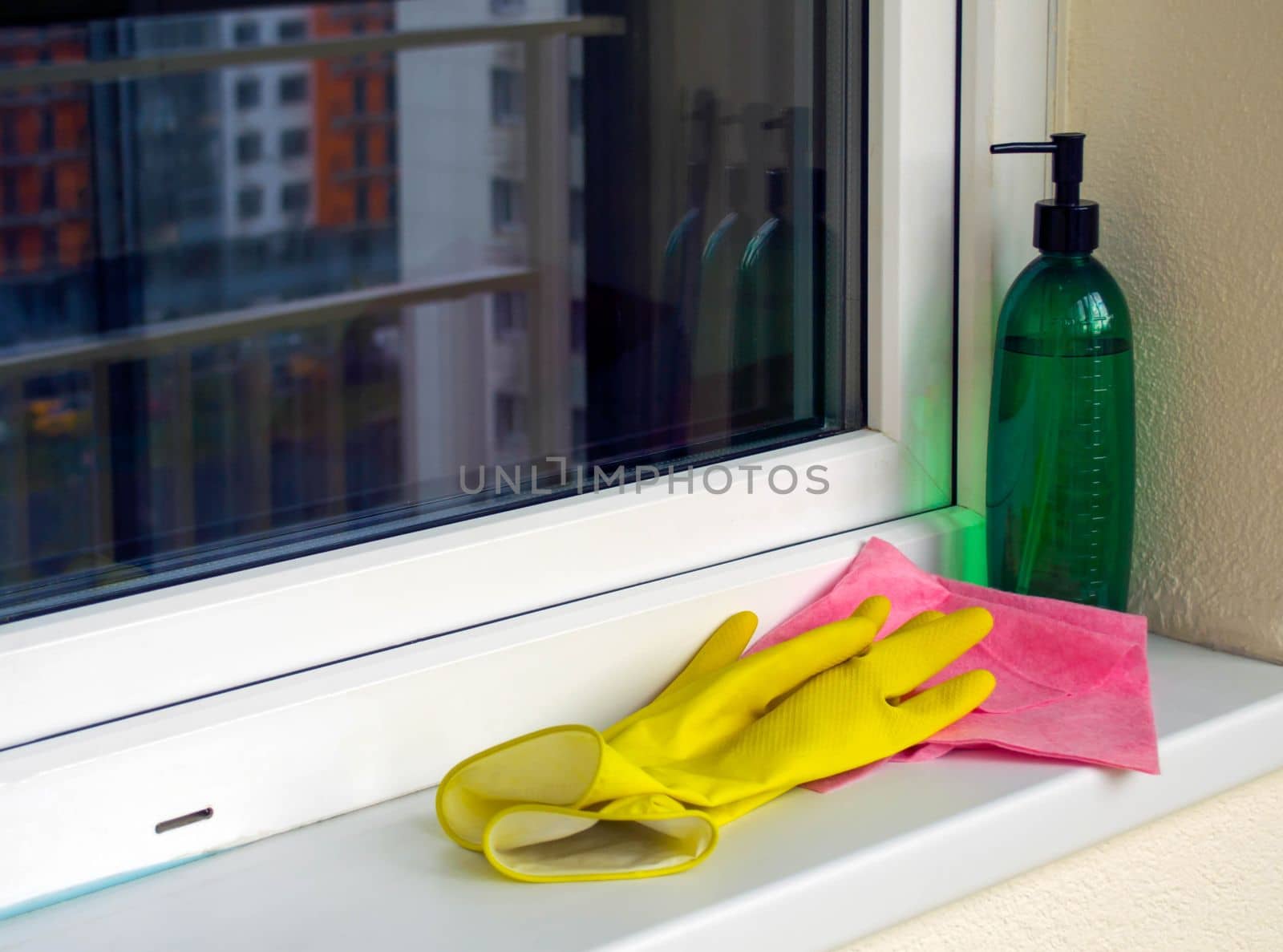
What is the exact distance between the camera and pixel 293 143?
7.82ft

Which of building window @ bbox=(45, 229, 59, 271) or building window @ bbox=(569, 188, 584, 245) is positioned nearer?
building window @ bbox=(569, 188, 584, 245)

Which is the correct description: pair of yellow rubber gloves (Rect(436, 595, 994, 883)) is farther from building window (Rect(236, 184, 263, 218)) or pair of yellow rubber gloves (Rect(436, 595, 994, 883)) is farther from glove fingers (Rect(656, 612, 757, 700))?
building window (Rect(236, 184, 263, 218))

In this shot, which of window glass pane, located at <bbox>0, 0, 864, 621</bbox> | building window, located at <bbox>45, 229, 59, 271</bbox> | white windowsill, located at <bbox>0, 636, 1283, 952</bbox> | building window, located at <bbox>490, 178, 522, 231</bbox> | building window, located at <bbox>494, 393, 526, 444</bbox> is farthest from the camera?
building window, located at <bbox>490, 178, 522, 231</bbox>

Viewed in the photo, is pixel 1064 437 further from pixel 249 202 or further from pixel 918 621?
pixel 249 202

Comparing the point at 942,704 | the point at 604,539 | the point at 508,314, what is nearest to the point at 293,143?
the point at 508,314

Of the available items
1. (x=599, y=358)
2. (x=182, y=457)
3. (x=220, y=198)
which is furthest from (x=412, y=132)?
(x=599, y=358)

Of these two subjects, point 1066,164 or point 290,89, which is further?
point 290,89

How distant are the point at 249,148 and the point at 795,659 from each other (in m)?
2.08

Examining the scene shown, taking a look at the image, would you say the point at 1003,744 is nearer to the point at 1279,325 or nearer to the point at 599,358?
the point at 1279,325

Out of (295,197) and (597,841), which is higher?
(295,197)

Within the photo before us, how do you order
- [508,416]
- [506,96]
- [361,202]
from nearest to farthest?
[508,416] → [506,96] → [361,202]

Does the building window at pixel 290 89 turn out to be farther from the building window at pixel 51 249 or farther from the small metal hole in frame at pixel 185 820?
the small metal hole in frame at pixel 185 820

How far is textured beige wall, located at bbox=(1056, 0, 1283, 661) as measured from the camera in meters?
0.62

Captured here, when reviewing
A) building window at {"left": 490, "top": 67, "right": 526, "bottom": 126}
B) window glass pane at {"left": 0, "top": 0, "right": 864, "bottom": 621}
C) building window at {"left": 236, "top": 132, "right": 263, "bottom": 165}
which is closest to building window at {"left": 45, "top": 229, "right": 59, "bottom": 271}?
window glass pane at {"left": 0, "top": 0, "right": 864, "bottom": 621}
